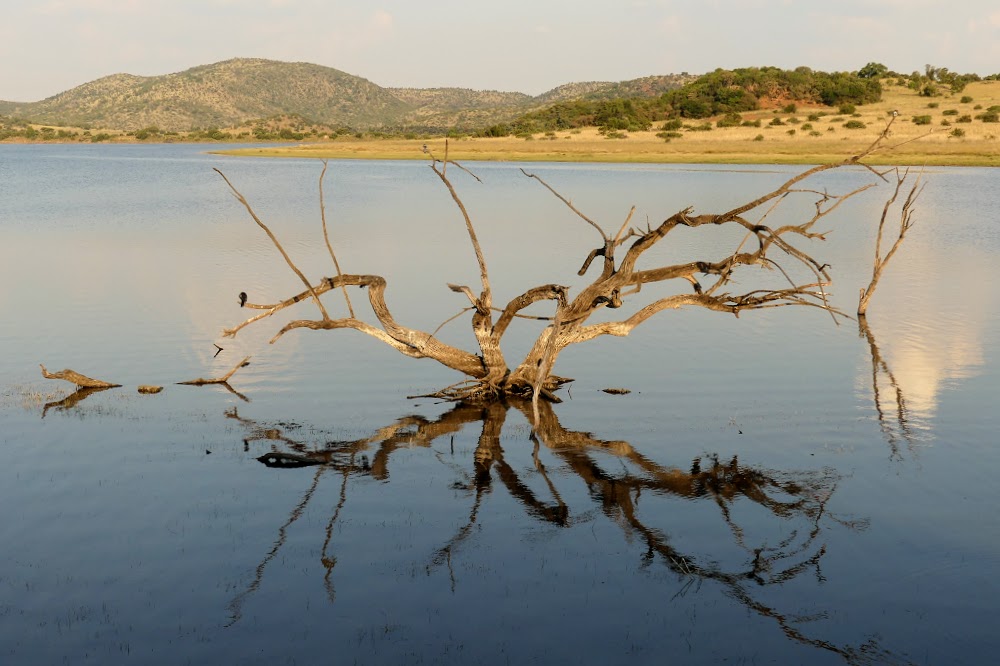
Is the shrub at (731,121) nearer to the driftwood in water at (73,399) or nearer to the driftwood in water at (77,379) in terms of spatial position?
the driftwood in water at (77,379)

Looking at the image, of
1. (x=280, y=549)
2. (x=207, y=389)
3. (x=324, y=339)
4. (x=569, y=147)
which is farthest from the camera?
(x=569, y=147)

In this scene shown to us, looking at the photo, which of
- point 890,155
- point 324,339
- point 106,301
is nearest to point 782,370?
point 324,339

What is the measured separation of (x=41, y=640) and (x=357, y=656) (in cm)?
269

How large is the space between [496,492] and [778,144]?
79110mm

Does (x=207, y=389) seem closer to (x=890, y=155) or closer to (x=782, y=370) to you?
(x=782, y=370)

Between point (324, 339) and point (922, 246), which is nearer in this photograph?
point (324, 339)

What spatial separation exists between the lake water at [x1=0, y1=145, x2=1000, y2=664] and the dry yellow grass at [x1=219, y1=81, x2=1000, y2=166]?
Result: 5620 cm

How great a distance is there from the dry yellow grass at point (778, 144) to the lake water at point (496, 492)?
56.2 meters

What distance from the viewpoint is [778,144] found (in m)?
86.0

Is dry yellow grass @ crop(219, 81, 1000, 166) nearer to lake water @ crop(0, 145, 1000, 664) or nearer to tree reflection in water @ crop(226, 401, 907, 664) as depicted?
lake water @ crop(0, 145, 1000, 664)

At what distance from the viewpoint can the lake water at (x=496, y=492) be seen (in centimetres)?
905

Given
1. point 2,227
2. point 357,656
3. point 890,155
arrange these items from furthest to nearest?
point 890,155, point 2,227, point 357,656

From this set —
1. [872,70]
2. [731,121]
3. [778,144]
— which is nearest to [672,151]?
[778,144]

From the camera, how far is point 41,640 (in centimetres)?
878
